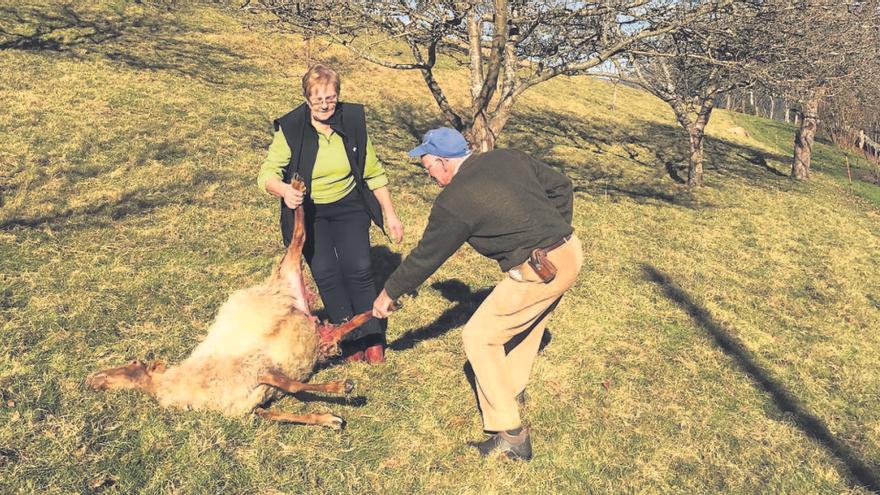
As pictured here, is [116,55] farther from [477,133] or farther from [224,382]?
[224,382]

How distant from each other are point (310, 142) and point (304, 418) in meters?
1.98

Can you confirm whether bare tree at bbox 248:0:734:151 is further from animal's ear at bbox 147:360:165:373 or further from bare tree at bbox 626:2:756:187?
animal's ear at bbox 147:360:165:373

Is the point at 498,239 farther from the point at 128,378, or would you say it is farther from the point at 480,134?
the point at 480,134

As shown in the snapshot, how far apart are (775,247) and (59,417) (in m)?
10.4

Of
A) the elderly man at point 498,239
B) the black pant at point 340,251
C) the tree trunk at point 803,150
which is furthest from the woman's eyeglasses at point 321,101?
the tree trunk at point 803,150

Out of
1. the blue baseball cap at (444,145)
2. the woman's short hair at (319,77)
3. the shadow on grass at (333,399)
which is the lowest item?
the shadow on grass at (333,399)

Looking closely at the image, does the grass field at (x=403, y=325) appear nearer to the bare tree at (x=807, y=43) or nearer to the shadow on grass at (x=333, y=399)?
the shadow on grass at (x=333, y=399)

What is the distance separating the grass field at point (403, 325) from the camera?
3.36 m

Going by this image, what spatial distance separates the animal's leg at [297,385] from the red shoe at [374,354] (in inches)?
46.5

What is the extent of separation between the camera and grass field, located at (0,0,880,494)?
3.36 meters

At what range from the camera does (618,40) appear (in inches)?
320

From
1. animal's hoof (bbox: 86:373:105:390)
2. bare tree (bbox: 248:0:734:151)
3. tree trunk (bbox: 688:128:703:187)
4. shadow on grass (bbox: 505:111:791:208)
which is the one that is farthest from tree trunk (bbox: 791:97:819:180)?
animal's hoof (bbox: 86:373:105:390)

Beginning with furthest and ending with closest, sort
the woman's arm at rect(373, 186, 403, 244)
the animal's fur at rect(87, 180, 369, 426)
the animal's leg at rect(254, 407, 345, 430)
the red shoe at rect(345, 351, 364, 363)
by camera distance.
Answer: the red shoe at rect(345, 351, 364, 363), the woman's arm at rect(373, 186, 403, 244), the animal's leg at rect(254, 407, 345, 430), the animal's fur at rect(87, 180, 369, 426)

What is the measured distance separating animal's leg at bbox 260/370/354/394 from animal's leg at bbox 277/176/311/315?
56cm
